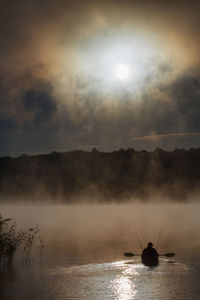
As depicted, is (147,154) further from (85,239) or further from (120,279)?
(120,279)

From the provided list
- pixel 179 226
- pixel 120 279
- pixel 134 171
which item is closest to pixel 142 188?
pixel 134 171

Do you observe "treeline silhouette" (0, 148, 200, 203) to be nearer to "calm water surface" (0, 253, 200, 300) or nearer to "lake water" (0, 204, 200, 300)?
"lake water" (0, 204, 200, 300)

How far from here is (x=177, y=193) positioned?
80375 mm

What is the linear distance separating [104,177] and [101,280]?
70052 millimetres

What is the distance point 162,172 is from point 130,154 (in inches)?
436

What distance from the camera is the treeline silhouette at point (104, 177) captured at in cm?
8262

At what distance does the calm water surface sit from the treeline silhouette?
198ft

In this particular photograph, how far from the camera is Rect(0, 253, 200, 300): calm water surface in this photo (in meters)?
15.0

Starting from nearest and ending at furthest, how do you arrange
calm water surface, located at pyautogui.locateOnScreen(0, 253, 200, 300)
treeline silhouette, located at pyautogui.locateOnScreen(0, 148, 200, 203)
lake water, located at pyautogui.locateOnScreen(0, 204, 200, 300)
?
calm water surface, located at pyautogui.locateOnScreen(0, 253, 200, 300) → lake water, located at pyautogui.locateOnScreen(0, 204, 200, 300) → treeline silhouette, located at pyautogui.locateOnScreen(0, 148, 200, 203)

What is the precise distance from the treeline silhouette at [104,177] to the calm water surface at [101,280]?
60.3 meters

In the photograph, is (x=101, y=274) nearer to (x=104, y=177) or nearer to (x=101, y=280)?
(x=101, y=280)

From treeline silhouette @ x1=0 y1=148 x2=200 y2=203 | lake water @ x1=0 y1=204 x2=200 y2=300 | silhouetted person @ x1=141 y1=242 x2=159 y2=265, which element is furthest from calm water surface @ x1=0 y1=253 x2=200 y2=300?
treeline silhouette @ x1=0 y1=148 x2=200 y2=203

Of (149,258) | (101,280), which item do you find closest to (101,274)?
(101,280)

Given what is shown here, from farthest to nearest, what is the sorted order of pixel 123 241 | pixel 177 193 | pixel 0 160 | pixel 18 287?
pixel 0 160 → pixel 177 193 → pixel 123 241 → pixel 18 287
